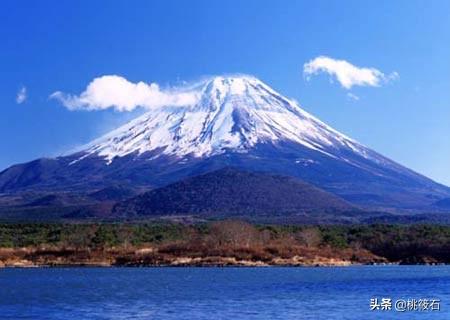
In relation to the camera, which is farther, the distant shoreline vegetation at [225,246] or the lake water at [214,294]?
the distant shoreline vegetation at [225,246]

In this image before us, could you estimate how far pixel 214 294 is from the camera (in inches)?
1818

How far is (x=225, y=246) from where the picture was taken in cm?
8719

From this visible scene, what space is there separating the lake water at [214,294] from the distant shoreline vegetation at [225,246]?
1477 cm

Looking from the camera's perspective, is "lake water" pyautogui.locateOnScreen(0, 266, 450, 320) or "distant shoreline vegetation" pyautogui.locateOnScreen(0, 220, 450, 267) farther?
"distant shoreline vegetation" pyautogui.locateOnScreen(0, 220, 450, 267)

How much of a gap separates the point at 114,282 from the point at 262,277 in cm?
1093

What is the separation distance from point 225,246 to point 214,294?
4103cm

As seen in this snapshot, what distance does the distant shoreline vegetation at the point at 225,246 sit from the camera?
8297 centimetres

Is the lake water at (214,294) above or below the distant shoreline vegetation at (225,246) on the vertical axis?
below

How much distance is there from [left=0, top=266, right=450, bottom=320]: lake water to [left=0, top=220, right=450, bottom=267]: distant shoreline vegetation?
1477 centimetres

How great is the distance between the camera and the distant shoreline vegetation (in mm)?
82969

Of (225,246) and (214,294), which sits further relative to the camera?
(225,246)

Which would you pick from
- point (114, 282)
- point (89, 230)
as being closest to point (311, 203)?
point (89, 230)

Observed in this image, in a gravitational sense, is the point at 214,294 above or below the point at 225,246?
below

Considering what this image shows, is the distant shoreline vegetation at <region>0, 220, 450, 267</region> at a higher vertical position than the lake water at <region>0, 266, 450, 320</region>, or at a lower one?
higher
